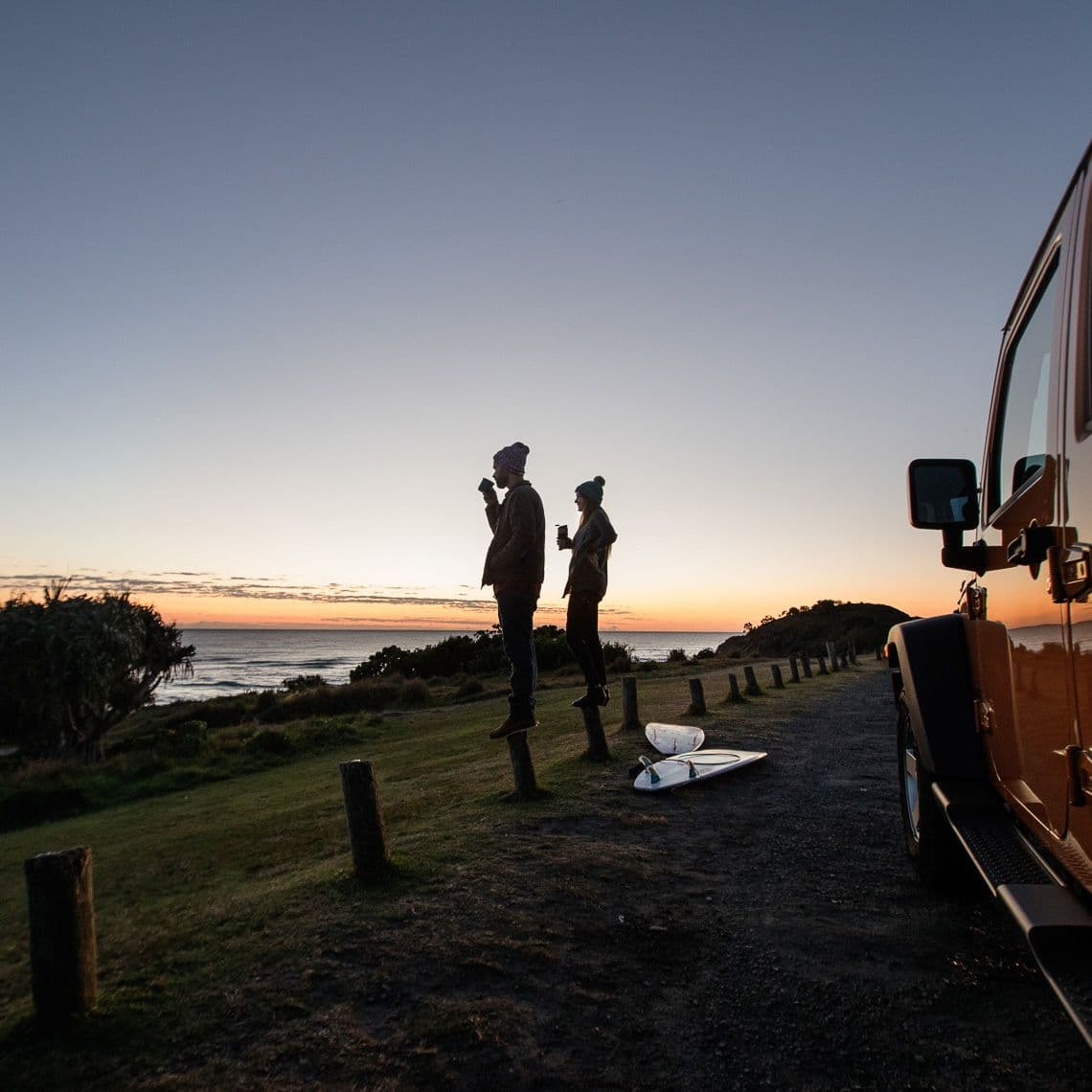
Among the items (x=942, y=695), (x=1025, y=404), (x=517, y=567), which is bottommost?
(x=942, y=695)

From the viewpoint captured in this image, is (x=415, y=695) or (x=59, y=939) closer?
(x=59, y=939)

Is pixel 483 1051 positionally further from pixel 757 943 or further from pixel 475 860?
pixel 475 860

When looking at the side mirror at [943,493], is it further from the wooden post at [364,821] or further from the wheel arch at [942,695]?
the wooden post at [364,821]

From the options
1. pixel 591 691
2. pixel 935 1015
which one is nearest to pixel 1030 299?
pixel 935 1015

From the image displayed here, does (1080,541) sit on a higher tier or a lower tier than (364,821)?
higher

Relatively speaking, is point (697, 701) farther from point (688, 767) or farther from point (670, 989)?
point (670, 989)

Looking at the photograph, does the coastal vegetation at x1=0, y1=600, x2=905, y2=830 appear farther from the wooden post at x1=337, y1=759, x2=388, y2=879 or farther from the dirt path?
the dirt path

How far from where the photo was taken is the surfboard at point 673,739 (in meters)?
8.94

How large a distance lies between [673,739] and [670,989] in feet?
19.0

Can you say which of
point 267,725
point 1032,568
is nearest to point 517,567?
point 1032,568

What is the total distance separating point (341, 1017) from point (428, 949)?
2.11ft

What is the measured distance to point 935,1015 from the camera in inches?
122

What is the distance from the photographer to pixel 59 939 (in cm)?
333

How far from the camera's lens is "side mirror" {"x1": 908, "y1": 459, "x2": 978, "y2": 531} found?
3678 millimetres
